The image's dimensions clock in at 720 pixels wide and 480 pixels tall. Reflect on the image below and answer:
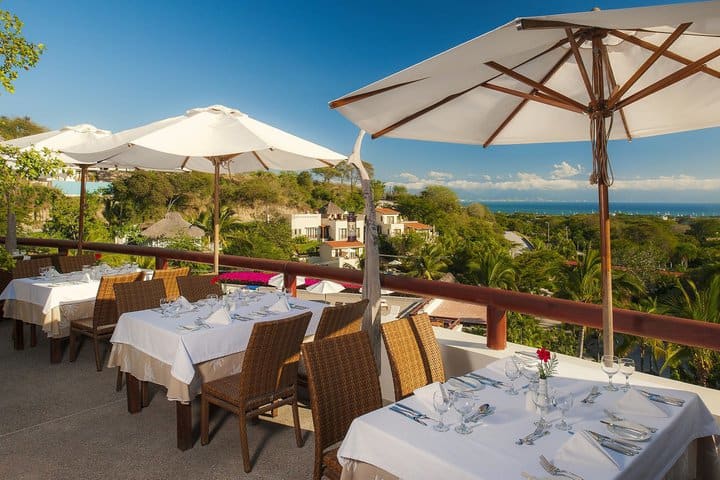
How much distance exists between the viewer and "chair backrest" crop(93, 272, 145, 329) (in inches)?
175

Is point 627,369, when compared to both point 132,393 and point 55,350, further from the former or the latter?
point 55,350

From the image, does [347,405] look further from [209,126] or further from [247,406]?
[209,126]

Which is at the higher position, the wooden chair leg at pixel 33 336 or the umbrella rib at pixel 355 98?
the umbrella rib at pixel 355 98

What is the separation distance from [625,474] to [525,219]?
319 ft

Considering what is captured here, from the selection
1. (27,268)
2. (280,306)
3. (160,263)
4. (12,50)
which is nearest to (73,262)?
(27,268)

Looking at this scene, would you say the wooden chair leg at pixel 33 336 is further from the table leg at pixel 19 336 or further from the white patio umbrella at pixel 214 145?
the white patio umbrella at pixel 214 145

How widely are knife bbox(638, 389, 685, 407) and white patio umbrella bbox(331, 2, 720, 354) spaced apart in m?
0.28

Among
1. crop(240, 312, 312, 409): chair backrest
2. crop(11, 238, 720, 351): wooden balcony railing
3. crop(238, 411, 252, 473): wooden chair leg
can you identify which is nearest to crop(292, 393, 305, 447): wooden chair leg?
crop(240, 312, 312, 409): chair backrest

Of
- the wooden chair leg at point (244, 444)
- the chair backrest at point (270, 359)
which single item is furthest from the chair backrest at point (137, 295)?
the wooden chair leg at point (244, 444)

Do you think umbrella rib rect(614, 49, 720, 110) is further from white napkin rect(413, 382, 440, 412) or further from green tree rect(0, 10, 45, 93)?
green tree rect(0, 10, 45, 93)

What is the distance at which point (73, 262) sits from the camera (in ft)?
20.0

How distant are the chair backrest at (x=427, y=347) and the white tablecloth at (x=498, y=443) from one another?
2.36ft

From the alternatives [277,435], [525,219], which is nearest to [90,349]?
[277,435]

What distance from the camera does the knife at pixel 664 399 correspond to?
200 centimetres
